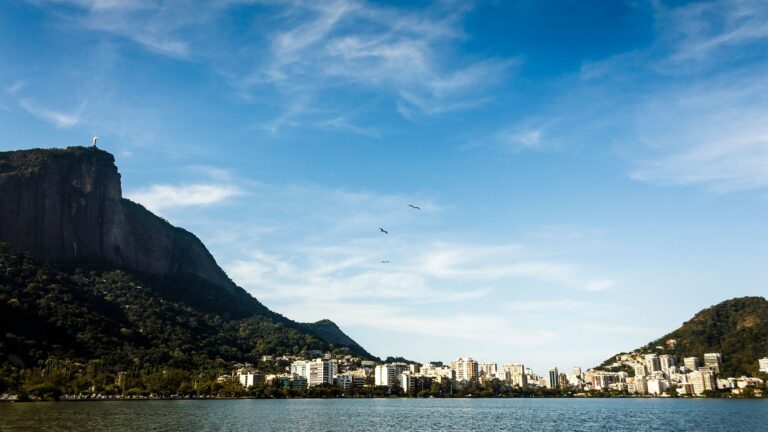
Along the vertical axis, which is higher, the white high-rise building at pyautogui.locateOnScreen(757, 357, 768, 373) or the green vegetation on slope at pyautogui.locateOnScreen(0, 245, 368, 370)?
the green vegetation on slope at pyautogui.locateOnScreen(0, 245, 368, 370)

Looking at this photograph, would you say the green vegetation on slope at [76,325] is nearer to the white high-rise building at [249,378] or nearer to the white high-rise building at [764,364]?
the white high-rise building at [249,378]

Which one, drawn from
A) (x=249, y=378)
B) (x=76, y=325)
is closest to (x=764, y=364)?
(x=249, y=378)

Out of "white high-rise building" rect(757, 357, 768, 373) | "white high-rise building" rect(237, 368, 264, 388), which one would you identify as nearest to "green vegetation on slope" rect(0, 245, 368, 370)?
"white high-rise building" rect(237, 368, 264, 388)

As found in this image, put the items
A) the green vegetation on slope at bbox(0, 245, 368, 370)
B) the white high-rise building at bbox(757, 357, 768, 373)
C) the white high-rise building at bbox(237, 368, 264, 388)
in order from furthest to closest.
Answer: the white high-rise building at bbox(757, 357, 768, 373) → the white high-rise building at bbox(237, 368, 264, 388) → the green vegetation on slope at bbox(0, 245, 368, 370)

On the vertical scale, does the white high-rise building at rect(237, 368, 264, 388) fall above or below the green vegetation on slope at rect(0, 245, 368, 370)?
below

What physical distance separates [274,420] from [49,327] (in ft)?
330

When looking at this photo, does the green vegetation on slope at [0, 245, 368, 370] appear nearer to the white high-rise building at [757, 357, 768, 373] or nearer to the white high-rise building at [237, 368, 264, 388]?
the white high-rise building at [237, 368, 264, 388]

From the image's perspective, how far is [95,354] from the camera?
498ft

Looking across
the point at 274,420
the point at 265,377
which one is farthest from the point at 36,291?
the point at 274,420

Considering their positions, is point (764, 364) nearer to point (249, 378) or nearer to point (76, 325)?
point (249, 378)

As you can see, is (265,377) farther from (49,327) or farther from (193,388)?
(49,327)

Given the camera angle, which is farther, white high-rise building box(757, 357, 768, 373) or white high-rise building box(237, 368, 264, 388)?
white high-rise building box(757, 357, 768, 373)

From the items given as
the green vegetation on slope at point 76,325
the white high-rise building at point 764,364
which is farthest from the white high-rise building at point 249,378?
the white high-rise building at point 764,364

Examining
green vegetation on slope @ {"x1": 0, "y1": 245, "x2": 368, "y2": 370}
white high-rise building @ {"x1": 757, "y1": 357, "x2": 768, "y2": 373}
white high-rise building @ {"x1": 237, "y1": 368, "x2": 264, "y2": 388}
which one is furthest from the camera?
white high-rise building @ {"x1": 757, "y1": 357, "x2": 768, "y2": 373}
